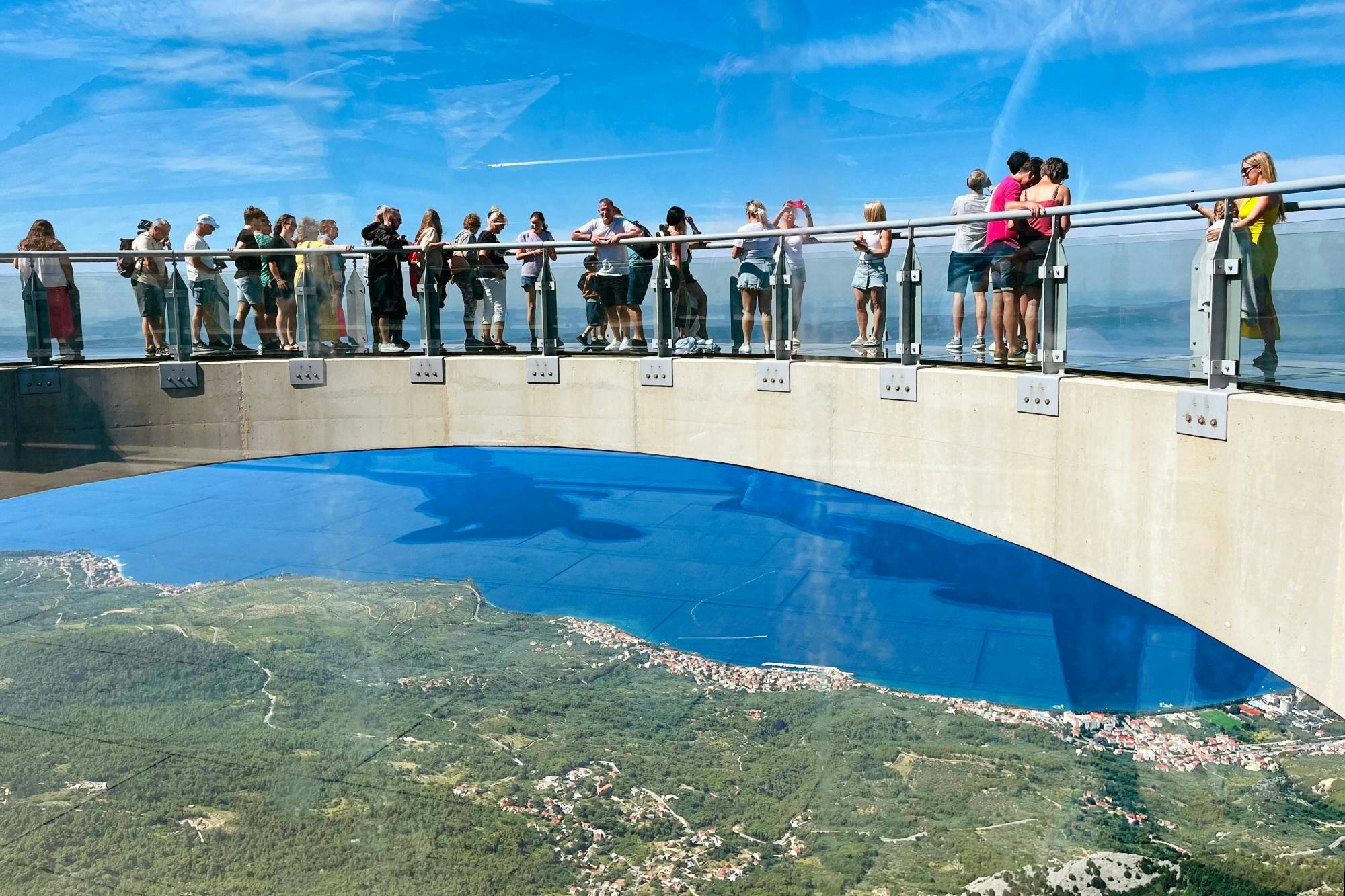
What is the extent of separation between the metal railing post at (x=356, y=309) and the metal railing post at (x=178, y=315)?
5.43 feet

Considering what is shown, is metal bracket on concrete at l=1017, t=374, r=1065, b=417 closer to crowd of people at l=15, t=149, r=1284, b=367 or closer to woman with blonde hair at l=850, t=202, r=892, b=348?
crowd of people at l=15, t=149, r=1284, b=367

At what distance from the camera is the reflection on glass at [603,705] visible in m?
41.2

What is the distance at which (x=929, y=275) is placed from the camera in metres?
8.28

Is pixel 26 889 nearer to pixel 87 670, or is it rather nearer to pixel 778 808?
pixel 87 670

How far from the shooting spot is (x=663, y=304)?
10695mm

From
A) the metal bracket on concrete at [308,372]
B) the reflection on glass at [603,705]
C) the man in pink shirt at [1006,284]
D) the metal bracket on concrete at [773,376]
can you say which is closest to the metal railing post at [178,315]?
the metal bracket on concrete at [308,372]

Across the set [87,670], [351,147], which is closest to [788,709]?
[351,147]

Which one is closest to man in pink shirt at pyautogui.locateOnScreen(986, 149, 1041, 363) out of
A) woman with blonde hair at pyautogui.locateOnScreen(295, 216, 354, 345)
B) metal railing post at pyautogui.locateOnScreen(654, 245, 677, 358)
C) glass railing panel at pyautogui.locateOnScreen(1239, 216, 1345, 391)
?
glass railing panel at pyautogui.locateOnScreen(1239, 216, 1345, 391)

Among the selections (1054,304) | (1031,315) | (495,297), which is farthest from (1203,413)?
(495,297)

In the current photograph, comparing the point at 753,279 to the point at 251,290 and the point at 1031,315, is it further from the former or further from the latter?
the point at 251,290

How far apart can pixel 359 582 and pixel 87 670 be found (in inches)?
619

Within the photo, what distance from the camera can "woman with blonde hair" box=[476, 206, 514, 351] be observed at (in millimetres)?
11891

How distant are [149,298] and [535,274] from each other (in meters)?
4.32

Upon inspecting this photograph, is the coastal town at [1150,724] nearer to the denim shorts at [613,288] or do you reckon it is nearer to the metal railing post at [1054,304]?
the denim shorts at [613,288]
